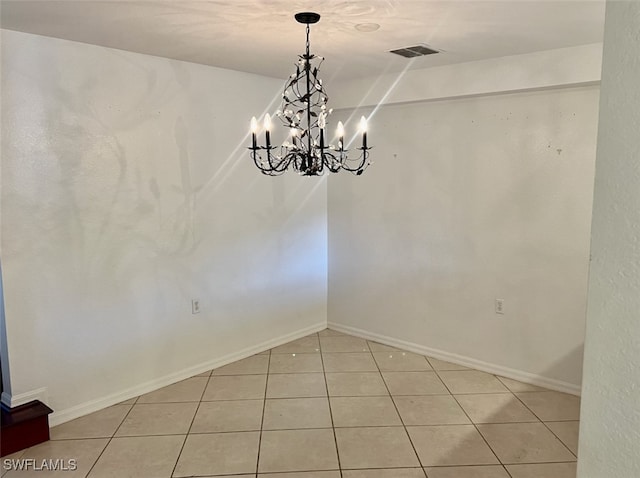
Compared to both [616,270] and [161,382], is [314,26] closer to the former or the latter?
[616,270]

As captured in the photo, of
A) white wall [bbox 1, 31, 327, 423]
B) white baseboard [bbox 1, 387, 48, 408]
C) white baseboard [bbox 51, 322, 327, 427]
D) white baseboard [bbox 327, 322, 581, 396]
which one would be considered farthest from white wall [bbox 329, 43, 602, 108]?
white baseboard [bbox 1, 387, 48, 408]

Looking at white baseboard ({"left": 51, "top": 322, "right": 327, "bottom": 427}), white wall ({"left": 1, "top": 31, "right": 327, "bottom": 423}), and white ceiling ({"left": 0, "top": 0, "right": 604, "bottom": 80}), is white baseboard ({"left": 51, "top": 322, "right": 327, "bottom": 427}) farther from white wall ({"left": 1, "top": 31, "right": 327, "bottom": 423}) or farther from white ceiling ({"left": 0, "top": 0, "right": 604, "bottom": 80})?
white ceiling ({"left": 0, "top": 0, "right": 604, "bottom": 80})

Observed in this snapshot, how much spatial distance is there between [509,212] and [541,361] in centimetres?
110

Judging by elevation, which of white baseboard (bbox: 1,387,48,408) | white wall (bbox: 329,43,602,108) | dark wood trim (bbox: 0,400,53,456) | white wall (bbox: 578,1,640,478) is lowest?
dark wood trim (bbox: 0,400,53,456)

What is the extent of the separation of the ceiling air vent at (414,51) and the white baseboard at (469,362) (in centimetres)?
234

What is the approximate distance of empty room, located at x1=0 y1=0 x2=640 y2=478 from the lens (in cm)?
255

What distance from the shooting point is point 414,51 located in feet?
10.1

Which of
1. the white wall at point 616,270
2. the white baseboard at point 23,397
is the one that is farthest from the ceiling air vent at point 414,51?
the white baseboard at point 23,397

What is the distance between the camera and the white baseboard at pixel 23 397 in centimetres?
274

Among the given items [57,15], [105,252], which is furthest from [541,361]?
[57,15]

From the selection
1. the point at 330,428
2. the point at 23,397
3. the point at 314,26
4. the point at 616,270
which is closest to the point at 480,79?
the point at 314,26

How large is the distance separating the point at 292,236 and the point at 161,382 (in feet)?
5.38

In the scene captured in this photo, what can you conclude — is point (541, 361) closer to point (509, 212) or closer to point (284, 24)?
point (509, 212)

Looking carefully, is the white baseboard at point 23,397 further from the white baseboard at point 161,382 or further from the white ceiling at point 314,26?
the white ceiling at point 314,26
